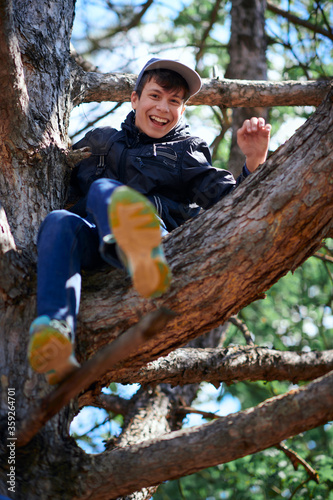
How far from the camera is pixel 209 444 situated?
185 centimetres

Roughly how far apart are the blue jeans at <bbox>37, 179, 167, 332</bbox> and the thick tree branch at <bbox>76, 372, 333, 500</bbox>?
1.79 ft

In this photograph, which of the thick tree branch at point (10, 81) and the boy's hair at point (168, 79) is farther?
the boy's hair at point (168, 79)

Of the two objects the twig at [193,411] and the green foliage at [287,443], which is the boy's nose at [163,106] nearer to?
the green foliage at [287,443]

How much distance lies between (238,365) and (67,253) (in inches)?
73.8

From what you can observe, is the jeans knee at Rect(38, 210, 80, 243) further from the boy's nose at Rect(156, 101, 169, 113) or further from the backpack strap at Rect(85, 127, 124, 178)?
the boy's nose at Rect(156, 101, 169, 113)

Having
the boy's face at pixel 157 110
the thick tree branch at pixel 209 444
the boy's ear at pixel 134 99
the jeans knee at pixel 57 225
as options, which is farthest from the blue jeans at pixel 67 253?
the boy's ear at pixel 134 99

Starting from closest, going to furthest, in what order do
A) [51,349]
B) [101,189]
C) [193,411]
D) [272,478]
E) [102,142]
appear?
[51,349]
[101,189]
[102,142]
[193,411]
[272,478]

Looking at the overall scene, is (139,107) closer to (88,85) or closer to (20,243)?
(88,85)

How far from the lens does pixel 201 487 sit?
22.4 feet

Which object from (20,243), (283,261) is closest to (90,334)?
(20,243)

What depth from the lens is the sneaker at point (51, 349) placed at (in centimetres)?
176

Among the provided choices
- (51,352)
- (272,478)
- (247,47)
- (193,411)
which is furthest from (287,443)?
(51,352)

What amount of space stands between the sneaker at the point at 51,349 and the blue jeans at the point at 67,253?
10 centimetres

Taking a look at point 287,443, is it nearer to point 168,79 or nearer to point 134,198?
point 168,79
